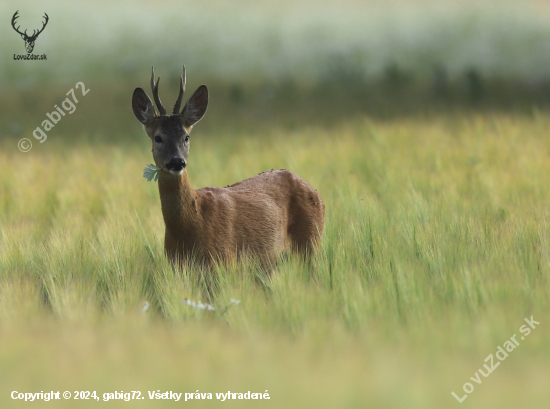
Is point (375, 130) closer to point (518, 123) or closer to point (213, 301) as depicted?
point (518, 123)

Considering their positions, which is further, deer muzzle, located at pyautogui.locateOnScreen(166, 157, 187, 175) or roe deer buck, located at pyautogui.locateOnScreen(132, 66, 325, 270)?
roe deer buck, located at pyautogui.locateOnScreen(132, 66, 325, 270)

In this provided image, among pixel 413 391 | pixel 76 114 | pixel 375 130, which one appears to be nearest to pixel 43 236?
pixel 413 391

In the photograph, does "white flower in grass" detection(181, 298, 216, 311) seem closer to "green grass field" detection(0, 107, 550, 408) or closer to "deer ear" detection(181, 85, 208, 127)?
"green grass field" detection(0, 107, 550, 408)

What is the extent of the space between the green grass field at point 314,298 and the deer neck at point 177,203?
1.14ft

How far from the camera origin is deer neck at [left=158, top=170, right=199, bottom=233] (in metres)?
5.15

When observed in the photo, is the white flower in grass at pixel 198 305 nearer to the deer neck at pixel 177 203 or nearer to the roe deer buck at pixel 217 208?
the roe deer buck at pixel 217 208

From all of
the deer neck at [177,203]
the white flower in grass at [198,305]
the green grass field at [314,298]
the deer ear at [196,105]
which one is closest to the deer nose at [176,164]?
the deer neck at [177,203]

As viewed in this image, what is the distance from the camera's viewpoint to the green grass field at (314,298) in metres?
3.37

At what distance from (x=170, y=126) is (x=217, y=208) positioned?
29.1 inches

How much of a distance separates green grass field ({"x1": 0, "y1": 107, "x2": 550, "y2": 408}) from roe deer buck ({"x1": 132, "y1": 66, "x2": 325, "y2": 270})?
21 centimetres

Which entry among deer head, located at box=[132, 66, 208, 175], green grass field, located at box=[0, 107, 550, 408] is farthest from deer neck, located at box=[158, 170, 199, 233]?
green grass field, located at box=[0, 107, 550, 408]

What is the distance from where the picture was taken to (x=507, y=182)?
8234 mm

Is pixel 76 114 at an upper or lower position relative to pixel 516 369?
upper

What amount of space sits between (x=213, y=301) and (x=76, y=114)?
993 cm
